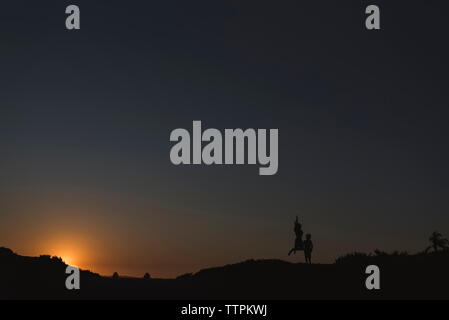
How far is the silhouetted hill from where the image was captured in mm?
28188

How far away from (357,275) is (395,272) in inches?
80.3

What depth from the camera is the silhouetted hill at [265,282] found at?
28188 millimetres

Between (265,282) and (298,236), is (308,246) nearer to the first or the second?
(298,236)

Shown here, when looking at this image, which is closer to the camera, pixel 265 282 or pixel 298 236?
pixel 265 282

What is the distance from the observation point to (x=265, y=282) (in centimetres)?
3155

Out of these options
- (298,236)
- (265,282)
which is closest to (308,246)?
(298,236)

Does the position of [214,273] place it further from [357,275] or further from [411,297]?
[411,297]

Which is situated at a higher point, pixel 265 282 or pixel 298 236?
pixel 298 236

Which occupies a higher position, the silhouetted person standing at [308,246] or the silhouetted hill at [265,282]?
the silhouetted person standing at [308,246]

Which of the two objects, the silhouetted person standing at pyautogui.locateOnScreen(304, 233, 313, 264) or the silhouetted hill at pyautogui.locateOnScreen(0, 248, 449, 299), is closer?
the silhouetted hill at pyautogui.locateOnScreen(0, 248, 449, 299)
